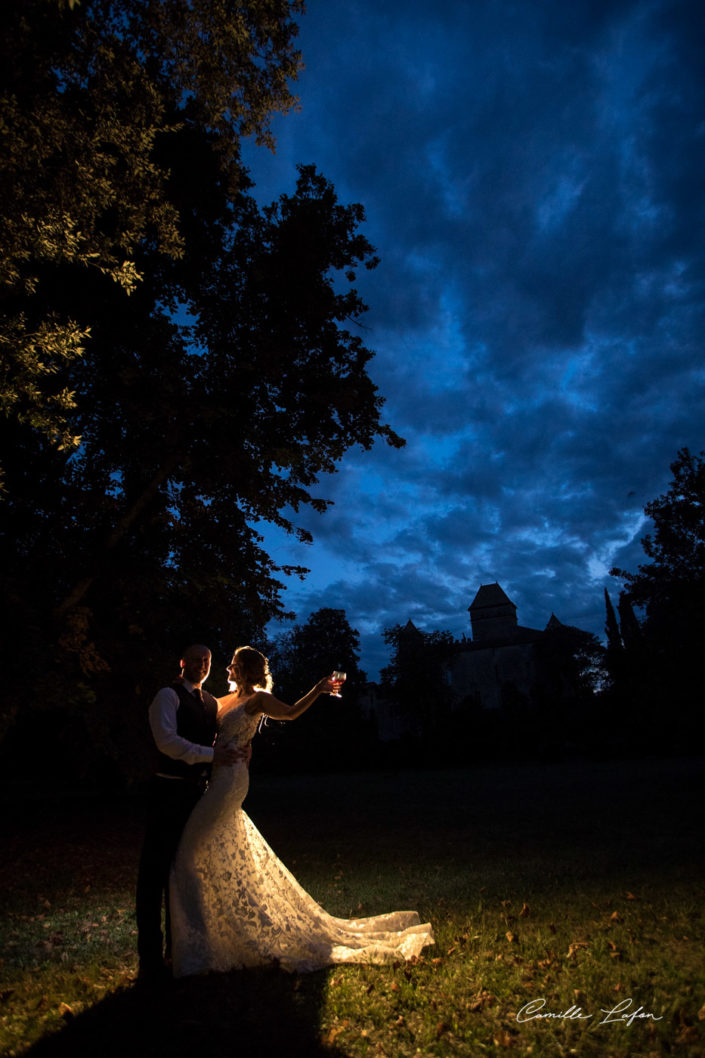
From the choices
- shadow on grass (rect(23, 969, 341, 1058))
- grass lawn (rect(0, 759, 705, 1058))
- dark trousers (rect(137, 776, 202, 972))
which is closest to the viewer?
shadow on grass (rect(23, 969, 341, 1058))

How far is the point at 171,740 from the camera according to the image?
4598mm

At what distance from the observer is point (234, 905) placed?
15.5ft

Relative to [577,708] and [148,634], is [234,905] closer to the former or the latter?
[148,634]

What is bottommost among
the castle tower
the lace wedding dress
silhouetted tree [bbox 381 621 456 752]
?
the lace wedding dress

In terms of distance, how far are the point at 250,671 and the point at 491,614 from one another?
90.5 m

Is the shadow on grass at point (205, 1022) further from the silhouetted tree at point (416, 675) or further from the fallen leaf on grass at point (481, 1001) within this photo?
the silhouetted tree at point (416, 675)

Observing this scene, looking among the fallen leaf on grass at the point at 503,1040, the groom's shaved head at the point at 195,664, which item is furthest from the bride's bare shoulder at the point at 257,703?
the fallen leaf on grass at the point at 503,1040

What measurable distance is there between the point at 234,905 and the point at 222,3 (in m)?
9.61

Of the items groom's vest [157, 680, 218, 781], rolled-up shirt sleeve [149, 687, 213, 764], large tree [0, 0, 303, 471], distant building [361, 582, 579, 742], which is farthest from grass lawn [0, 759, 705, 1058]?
distant building [361, 582, 579, 742]

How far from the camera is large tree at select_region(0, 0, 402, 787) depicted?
6.95 meters

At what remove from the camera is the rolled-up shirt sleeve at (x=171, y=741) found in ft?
15.0

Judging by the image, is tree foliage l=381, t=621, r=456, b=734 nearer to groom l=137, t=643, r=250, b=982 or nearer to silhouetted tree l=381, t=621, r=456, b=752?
silhouetted tree l=381, t=621, r=456, b=752
